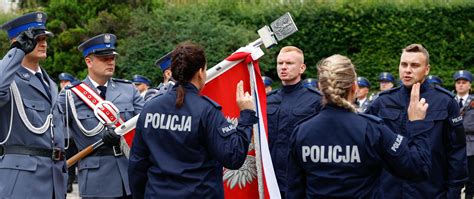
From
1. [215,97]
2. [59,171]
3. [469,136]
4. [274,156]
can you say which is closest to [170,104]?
[215,97]

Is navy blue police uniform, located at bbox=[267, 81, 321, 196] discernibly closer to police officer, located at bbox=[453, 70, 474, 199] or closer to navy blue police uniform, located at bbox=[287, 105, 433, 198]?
navy blue police uniform, located at bbox=[287, 105, 433, 198]

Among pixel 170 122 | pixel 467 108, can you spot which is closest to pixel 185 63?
pixel 170 122

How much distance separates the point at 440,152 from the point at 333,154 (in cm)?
172

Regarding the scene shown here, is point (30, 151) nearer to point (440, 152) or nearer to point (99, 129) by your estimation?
point (99, 129)

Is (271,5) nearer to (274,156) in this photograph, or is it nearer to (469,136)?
(469,136)

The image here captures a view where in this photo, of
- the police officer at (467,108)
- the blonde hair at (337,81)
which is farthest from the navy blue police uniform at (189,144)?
the police officer at (467,108)

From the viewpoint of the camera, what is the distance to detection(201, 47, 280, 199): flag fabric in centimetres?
710

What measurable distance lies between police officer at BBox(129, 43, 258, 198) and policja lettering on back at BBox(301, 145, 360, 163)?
0.53 m

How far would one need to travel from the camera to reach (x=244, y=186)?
23.6 ft

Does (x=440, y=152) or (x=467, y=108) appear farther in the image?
(x=467, y=108)

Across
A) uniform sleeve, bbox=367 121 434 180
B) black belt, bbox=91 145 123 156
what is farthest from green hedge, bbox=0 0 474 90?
uniform sleeve, bbox=367 121 434 180

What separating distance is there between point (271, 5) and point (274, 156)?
15.5 metres

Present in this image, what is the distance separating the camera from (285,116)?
26.6 ft

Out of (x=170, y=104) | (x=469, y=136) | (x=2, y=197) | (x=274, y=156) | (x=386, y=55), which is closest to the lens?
(x=170, y=104)
